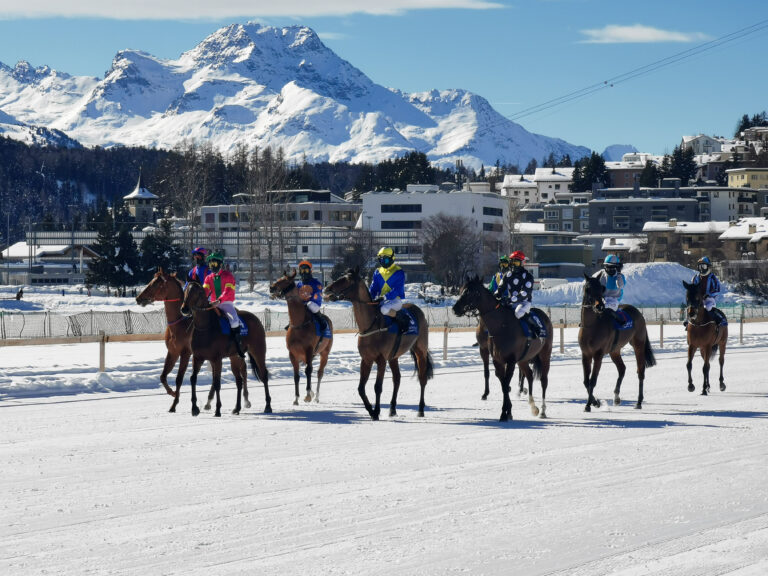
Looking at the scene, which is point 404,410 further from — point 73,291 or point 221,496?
point 73,291

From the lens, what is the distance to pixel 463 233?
109m

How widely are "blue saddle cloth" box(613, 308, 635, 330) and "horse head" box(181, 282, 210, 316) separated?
6334mm

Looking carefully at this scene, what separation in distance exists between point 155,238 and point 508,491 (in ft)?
242

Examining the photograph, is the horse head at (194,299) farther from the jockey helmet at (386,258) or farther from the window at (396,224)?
the window at (396,224)

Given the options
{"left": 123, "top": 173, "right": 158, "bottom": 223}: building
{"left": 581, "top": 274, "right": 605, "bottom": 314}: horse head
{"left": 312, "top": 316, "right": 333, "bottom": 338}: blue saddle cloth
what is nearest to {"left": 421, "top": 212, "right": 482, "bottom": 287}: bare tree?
{"left": 123, "top": 173, "right": 158, "bottom": 223}: building

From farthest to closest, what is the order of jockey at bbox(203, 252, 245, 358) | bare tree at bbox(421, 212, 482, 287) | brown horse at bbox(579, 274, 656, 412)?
1. bare tree at bbox(421, 212, 482, 287)
2. brown horse at bbox(579, 274, 656, 412)
3. jockey at bbox(203, 252, 245, 358)

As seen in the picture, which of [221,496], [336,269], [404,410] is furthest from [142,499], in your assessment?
[336,269]

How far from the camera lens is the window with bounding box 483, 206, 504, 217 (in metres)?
134

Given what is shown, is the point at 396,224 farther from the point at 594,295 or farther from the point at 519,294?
the point at 519,294

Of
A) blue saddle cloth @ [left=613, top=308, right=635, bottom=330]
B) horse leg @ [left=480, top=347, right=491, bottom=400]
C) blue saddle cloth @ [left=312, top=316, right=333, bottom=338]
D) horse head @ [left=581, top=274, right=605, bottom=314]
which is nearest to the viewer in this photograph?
horse head @ [left=581, top=274, right=605, bottom=314]

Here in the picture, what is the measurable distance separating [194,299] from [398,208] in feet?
380

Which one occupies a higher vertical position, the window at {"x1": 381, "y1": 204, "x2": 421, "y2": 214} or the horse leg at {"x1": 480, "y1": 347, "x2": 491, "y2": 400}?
the window at {"x1": 381, "y1": 204, "x2": 421, "y2": 214}

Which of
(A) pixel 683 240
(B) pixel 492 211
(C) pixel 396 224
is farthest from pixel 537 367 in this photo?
(A) pixel 683 240

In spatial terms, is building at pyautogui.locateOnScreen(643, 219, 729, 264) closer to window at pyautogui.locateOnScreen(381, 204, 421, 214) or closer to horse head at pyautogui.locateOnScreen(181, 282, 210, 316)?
window at pyautogui.locateOnScreen(381, 204, 421, 214)
